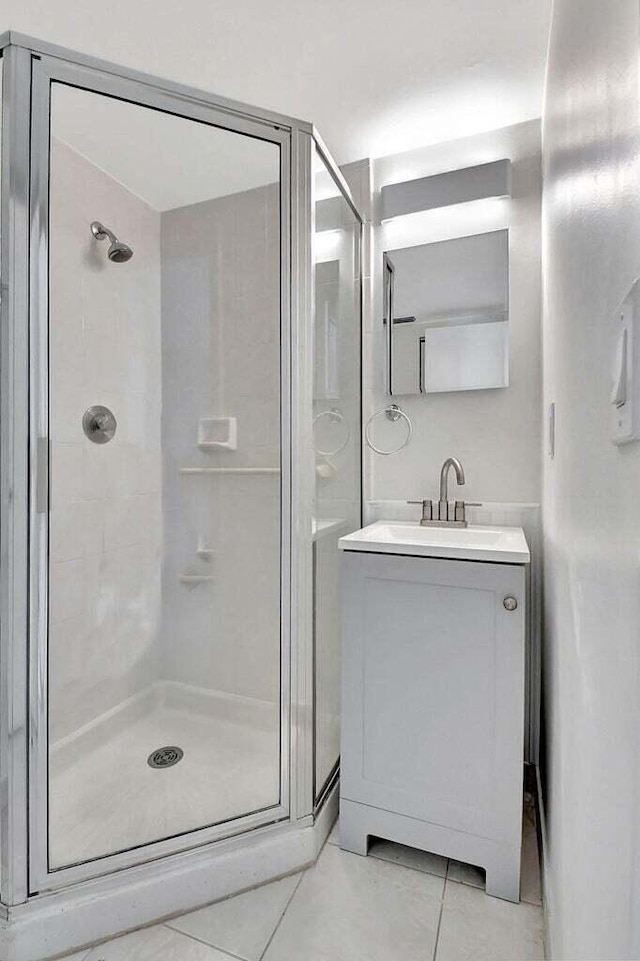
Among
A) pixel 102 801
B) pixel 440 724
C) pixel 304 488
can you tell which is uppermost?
pixel 304 488

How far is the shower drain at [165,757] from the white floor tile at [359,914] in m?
0.48

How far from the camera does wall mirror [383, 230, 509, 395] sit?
1.86 meters

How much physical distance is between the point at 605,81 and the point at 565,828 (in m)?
1.13

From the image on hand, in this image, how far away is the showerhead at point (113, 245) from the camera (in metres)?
1.49

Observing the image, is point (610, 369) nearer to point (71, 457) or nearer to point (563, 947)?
point (563, 947)

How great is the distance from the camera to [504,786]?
1.33 m

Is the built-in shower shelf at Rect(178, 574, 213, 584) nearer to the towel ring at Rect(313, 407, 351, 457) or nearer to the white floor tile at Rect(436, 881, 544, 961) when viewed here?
the towel ring at Rect(313, 407, 351, 457)

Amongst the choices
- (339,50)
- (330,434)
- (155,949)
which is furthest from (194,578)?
(339,50)

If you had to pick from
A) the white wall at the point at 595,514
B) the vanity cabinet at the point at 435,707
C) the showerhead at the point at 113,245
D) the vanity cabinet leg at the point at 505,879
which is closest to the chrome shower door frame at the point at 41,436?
the showerhead at the point at 113,245

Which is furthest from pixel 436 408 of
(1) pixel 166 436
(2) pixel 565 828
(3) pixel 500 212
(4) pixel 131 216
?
(2) pixel 565 828

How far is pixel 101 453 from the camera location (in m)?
1.49

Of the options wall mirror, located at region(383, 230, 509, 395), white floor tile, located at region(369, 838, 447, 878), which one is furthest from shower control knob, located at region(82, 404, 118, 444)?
white floor tile, located at region(369, 838, 447, 878)

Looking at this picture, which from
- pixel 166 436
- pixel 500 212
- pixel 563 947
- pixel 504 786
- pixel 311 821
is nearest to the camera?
pixel 563 947

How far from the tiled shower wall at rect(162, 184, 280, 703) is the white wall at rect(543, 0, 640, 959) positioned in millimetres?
776
